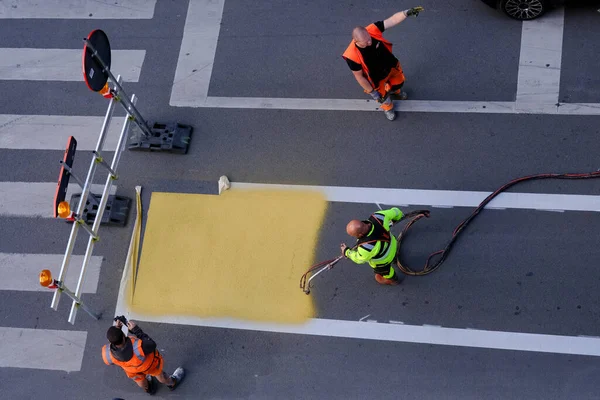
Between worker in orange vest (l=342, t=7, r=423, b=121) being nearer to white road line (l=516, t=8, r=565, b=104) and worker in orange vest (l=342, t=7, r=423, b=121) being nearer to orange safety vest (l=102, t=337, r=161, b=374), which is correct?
white road line (l=516, t=8, r=565, b=104)

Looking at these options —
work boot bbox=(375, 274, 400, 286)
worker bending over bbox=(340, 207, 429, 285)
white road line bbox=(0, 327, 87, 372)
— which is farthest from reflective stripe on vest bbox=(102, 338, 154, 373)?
work boot bbox=(375, 274, 400, 286)

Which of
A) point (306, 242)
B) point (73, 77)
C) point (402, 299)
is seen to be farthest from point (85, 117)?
point (402, 299)

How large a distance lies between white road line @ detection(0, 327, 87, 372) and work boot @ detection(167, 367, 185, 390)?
1.36 m

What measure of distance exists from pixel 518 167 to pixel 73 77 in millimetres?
6932

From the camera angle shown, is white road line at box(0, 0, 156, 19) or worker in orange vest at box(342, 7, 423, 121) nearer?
worker in orange vest at box(342, 7, 423, 121)

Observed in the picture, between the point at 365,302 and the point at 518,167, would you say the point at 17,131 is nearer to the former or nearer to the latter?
the point at 365,302

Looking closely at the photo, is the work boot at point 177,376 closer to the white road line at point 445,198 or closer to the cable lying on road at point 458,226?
the white road line at point 445,198

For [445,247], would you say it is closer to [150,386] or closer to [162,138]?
[150,386]

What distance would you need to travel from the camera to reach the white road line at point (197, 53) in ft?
33.5

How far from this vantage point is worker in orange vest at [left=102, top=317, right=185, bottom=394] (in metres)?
7.14

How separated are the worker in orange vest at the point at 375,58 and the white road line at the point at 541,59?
6.29 feet

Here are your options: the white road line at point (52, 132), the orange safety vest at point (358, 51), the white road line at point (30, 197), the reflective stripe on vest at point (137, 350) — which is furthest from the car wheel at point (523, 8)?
the reflective stripe on vest at point (137, 350)

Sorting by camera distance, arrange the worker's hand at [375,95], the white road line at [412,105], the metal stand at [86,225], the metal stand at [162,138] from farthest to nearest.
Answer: the metal stand at [162,138] → the white road line at [412,105] → the worker's hand at [375,95] → the metal stand at [86,225]

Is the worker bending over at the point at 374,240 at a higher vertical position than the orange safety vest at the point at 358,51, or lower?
lower
